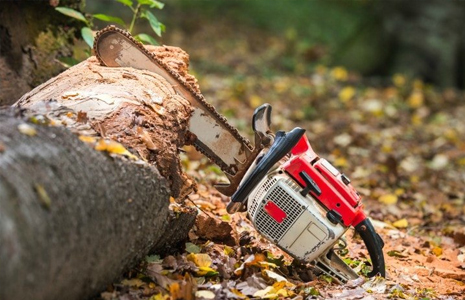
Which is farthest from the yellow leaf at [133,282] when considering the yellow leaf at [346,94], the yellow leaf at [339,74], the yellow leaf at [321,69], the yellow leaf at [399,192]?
the yellow leaf at [321,69]

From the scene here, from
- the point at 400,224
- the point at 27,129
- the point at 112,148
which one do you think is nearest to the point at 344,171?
the point at 400,224

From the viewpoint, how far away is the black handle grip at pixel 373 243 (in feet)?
11.8

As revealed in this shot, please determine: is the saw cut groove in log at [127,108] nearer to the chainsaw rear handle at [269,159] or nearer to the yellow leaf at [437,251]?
the chainsaw rear handle at [269,159]

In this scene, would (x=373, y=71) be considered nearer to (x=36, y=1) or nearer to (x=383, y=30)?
(x=383, y=30)

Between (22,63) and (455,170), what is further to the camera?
(455,170)

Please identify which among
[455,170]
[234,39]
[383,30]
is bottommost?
[234,39]

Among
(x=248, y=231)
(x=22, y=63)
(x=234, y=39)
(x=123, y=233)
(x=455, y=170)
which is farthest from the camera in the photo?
(x=234, y=39)

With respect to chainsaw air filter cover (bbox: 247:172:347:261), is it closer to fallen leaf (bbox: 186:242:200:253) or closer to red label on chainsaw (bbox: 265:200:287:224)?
red label on chainsaw (bbox: 265:200:287:224)

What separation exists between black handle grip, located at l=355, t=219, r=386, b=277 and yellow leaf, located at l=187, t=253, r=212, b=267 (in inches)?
30.8

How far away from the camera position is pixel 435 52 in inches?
466

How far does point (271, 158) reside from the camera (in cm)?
343

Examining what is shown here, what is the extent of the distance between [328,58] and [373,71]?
3.94ft

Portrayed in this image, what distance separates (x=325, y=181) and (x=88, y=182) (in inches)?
51.9

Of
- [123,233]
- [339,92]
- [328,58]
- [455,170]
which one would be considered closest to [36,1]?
[123,233]
